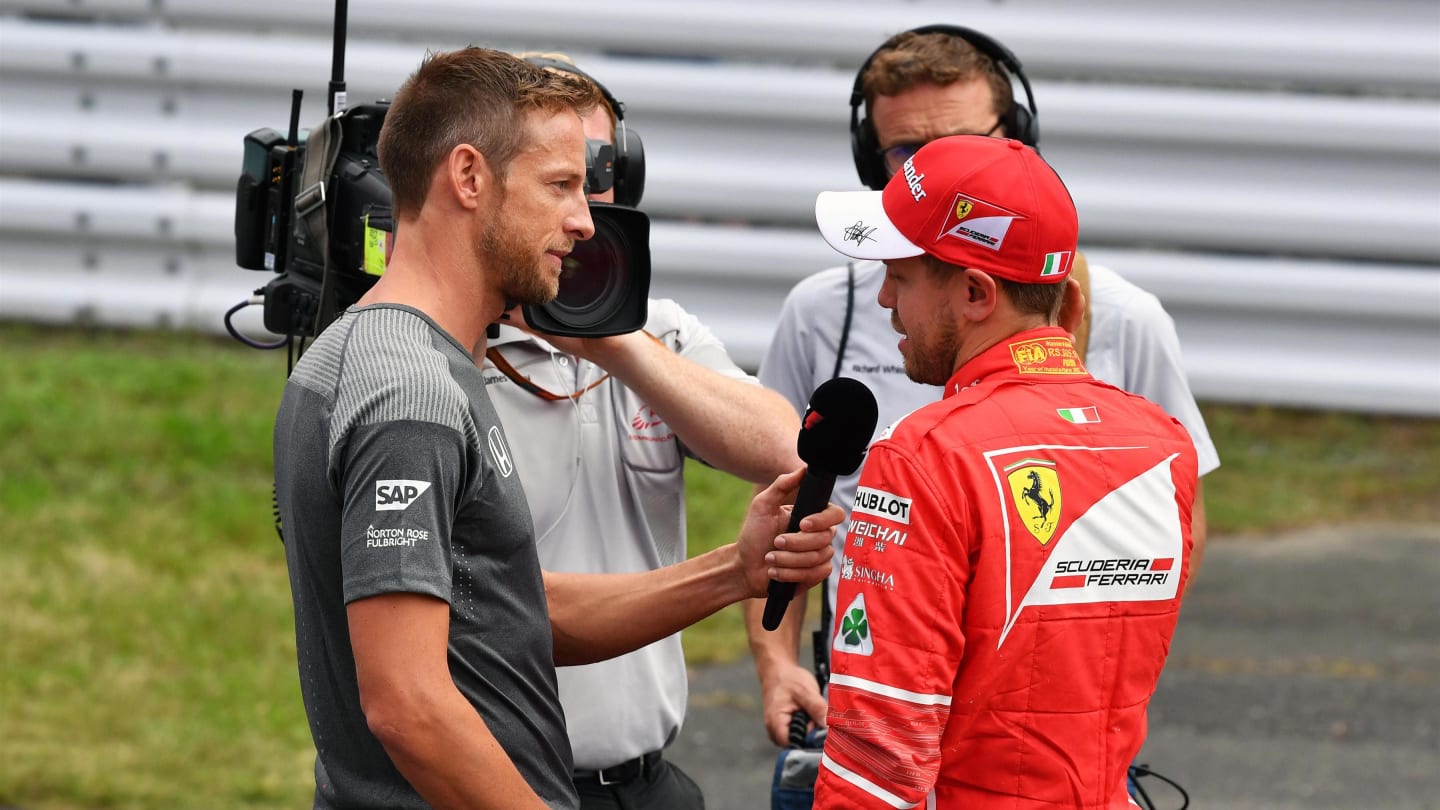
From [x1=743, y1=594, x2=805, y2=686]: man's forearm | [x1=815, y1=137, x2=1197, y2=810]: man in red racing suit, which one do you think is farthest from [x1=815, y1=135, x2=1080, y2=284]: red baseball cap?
[x1=743, y1=594, x2=805, y2=686]: man's forearm

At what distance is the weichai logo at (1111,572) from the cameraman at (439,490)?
398 millimetres

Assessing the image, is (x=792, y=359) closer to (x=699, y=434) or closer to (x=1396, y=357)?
(x=699, y=434)

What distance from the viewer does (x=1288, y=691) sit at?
5273 millimetres

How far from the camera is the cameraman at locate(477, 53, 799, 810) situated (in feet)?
9.37

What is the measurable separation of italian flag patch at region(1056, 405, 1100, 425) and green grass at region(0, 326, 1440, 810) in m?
3.19

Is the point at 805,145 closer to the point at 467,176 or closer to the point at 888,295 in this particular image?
the point at 888,295

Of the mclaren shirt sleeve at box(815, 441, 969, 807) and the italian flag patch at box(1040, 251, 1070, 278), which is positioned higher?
the italian flag patch at box(1040, 251, 1070, 278)

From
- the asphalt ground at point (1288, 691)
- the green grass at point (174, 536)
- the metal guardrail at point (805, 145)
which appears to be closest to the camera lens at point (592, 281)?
the asphalt ground at point (1288, 691)

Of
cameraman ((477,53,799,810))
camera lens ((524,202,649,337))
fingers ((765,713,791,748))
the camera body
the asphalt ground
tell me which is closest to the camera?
the camera body

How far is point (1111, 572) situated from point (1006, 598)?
159 mm

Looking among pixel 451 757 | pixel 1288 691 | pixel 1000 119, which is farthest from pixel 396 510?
pixel 1288 691

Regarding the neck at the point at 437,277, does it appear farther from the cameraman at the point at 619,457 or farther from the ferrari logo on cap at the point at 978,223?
the ferrari logo on cap at the point at 978,223

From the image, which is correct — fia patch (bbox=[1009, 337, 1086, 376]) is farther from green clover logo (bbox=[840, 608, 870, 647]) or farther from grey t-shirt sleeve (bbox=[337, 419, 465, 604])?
grey t-shirt sleeve (bbox=[337, 419, 465, 604])

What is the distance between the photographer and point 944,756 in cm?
208
